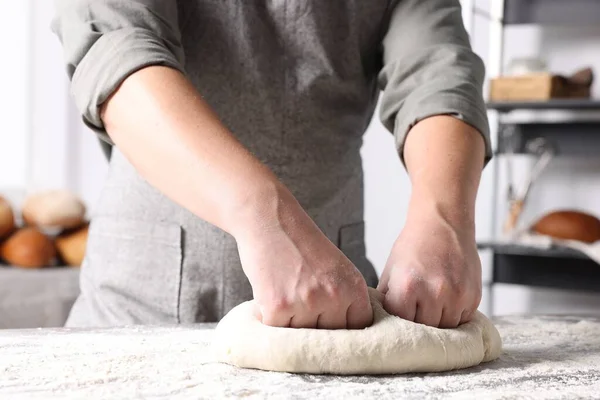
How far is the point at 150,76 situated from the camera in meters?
0.77

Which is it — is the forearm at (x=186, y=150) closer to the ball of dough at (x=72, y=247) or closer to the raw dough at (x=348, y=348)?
the raw dough at (x=348, y=348)

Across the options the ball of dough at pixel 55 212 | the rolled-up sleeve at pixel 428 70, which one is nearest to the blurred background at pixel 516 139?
the ball of dough at pixel 55 212

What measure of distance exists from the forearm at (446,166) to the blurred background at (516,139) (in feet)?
4.99

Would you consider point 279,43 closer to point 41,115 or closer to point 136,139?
point 136,139

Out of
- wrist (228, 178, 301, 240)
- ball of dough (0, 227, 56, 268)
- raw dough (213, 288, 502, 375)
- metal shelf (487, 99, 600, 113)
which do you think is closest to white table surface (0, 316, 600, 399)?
raw dough (213, 288, 502, 375)

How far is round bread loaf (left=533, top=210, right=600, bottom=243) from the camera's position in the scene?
7.58 ft

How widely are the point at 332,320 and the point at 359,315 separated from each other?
1.1 inches

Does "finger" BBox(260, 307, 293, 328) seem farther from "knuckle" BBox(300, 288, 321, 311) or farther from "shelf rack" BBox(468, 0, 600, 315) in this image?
"shelf rack" BBox(468, 0, 600, 315)

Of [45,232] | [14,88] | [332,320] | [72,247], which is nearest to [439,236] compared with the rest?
[332,320]

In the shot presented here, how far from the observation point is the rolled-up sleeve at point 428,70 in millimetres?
917

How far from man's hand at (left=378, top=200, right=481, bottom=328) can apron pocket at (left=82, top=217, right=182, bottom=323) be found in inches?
13.4

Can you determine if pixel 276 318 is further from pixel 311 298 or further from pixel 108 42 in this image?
pixel 108 42

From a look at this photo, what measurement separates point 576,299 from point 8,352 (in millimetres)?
2359

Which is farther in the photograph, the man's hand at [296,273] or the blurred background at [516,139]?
the blurred background at [516,139]
